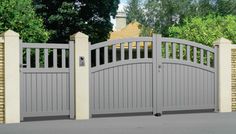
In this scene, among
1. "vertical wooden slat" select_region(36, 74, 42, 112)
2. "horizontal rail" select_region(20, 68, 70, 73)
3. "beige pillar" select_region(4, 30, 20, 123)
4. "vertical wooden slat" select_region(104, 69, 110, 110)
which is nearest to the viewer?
"beige pillar" select_region(4, 30, 20, 123)

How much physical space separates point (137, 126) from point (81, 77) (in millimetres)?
2353

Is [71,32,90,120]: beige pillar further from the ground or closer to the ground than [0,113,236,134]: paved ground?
further from the ground

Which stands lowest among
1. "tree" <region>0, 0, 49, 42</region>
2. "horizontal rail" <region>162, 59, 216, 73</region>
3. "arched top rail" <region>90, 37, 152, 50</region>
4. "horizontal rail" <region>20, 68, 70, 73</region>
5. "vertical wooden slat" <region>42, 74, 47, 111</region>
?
"vertical wooden slat" <region>42, 74, 47, 111</region>

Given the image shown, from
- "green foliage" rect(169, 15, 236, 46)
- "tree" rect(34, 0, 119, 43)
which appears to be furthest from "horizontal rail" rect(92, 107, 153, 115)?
"tree" rect(34, 0, 119, 43)

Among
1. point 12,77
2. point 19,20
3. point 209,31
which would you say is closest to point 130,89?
point 12,77

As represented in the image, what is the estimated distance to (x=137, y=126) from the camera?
12.4 m

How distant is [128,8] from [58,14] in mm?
48489

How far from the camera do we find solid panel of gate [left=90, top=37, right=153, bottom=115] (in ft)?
46.2

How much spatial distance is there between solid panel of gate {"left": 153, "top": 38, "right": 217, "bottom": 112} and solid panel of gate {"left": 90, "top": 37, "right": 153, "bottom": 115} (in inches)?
19.0

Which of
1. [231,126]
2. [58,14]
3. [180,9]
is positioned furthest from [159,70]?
[180,9]

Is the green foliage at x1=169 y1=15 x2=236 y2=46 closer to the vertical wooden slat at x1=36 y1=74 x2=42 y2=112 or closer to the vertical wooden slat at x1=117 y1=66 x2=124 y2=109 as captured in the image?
the vertical wooden slat at x1=117 y1=66 x2=124 y2=109

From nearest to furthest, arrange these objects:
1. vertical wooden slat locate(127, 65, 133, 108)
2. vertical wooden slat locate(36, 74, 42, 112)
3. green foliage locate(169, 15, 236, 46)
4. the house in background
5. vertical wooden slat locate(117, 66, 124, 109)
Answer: vertical wooden slat locate(36, 74, 42, 112)
vertical wooden slat locate(117, 66, 124, 109)
vertical wooden slat locate(127, 65, 133, 108)
green foliage locate(169, 15, 236, 46)
the house in background

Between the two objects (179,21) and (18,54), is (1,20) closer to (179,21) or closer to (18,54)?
(18,54)

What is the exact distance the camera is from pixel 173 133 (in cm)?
1134
